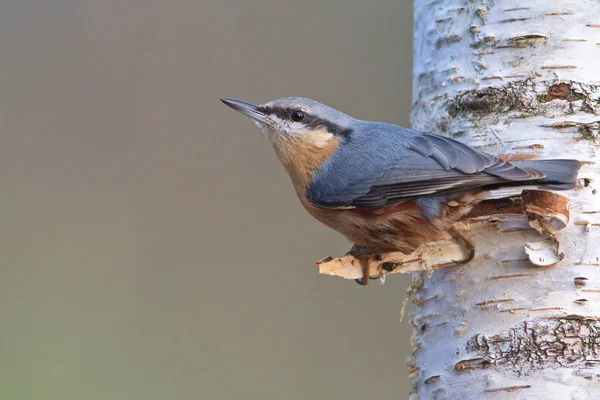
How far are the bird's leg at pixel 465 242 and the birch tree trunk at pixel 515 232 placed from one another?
18 mm

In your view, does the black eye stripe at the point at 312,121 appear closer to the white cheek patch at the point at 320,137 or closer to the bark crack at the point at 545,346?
the white cheek patch at the point at 320,137

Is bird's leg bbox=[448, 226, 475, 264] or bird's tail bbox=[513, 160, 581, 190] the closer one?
bird's tail bbox=[513, 160, 581, 190]

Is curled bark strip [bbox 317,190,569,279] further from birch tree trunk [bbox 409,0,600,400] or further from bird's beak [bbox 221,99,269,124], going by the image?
bird's beak [bbox 221,99,269,124]

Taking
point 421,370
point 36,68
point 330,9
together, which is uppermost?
point 330,9

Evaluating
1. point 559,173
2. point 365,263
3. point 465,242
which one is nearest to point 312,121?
point 365,263

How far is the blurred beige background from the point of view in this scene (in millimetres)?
4805

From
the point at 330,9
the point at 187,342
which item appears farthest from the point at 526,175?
the point at 330,9

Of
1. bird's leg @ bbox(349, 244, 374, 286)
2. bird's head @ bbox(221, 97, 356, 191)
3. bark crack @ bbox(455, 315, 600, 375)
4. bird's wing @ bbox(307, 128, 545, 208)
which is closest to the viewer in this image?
bark crack @ bbox(455, 315, 600, 375)

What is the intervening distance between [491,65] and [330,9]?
3.61 m

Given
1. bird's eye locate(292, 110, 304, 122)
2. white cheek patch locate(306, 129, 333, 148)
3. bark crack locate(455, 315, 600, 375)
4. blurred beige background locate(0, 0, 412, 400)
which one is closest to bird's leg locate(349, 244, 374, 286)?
bark crack locate(455, 315, 600, 375)

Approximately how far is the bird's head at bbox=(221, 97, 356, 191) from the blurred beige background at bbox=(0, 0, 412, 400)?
86.3 inches

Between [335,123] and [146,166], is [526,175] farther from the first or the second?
[146,166]

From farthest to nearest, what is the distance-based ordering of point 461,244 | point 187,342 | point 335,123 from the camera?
point 187,342 < point 335,123 < point 461,244

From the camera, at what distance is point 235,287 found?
510 cm
